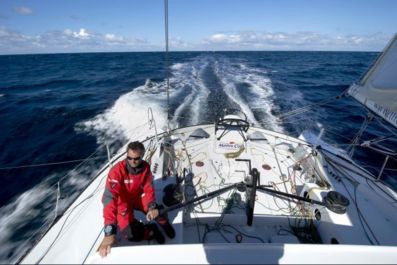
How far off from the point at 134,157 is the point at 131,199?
0.56 meters

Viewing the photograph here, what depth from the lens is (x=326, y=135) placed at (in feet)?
28.0

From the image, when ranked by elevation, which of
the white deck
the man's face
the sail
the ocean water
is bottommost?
the ocean water

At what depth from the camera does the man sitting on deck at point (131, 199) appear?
2268mm

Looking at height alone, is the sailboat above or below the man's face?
below

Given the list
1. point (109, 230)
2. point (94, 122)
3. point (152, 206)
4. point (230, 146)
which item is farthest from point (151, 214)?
point (94, 122)

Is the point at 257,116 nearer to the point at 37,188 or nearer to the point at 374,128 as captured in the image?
the point at 374,128

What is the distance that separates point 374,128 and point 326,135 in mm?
3266

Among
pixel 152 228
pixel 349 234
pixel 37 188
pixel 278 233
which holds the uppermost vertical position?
pixel 152 228

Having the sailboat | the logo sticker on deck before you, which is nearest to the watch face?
the sailboat

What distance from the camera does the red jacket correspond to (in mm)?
Result: 2277

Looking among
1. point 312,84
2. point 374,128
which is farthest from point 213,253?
point 312,84

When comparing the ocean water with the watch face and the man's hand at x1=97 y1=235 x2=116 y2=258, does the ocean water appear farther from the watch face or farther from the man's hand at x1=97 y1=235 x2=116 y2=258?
the man's hand at x1=97 y1=235 x2=116 y2=258

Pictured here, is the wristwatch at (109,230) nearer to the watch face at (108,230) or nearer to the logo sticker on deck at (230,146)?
the watch face at (108,230)

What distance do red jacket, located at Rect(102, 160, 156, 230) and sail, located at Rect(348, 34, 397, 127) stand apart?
116 inches
